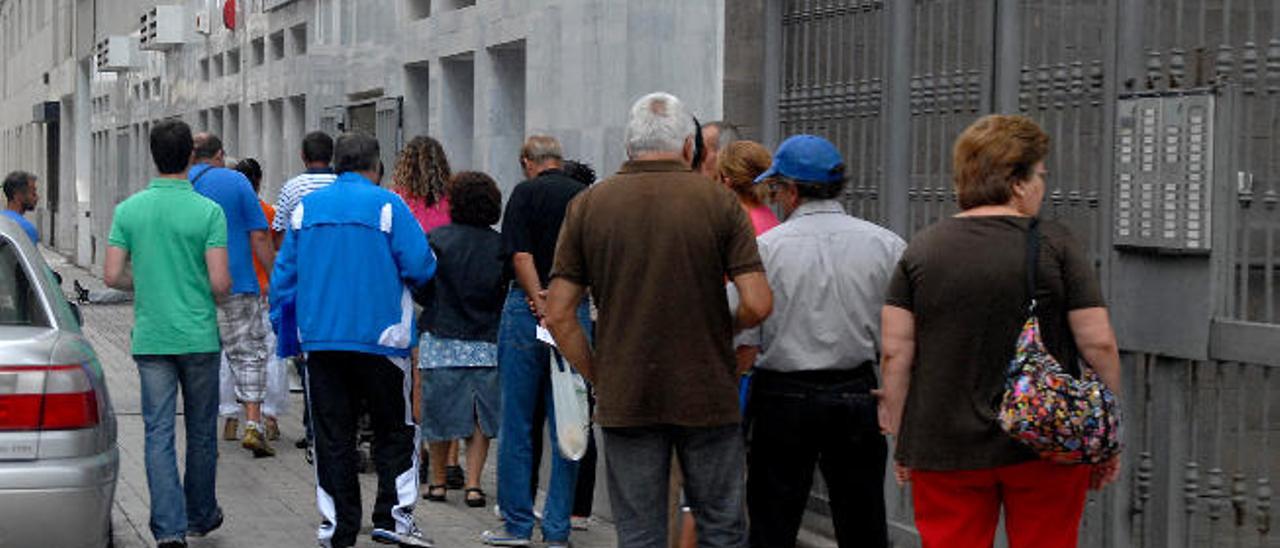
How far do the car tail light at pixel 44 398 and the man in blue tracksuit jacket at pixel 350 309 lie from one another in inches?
56.3

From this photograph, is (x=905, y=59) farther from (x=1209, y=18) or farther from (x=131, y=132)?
(x=131, y=132)

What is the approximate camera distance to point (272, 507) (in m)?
11.0

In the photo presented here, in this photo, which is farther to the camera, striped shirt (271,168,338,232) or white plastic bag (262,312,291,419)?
white plastic bag (262,312,291,419)

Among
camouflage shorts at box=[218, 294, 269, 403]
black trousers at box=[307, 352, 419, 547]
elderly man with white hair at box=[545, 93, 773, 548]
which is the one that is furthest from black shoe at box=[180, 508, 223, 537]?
camouflage shorts at box=[218, 294, 269, 403]

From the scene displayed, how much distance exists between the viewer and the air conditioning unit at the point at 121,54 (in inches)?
1483

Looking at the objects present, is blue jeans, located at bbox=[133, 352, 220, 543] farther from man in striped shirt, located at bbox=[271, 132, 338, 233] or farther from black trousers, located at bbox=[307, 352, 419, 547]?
man in striped shirt, located at bbox=[271, 132, 338, 233]

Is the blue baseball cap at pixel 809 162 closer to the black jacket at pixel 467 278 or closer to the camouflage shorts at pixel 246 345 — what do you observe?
the black jacket at pixel 467 278

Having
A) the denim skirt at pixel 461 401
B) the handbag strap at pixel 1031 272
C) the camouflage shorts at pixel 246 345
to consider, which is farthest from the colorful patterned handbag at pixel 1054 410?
the camouflage shorts at pixel 246 345

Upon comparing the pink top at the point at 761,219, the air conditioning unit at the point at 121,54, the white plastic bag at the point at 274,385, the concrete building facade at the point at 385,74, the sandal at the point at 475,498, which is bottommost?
the sandal at the point at 475,498

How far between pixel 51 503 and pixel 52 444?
22cm

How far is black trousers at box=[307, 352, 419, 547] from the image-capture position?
354 inches

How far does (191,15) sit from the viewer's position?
1277 inches

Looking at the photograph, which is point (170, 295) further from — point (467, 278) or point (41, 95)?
point (41, 95)

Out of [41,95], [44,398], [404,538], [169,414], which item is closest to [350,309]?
[169,414]
